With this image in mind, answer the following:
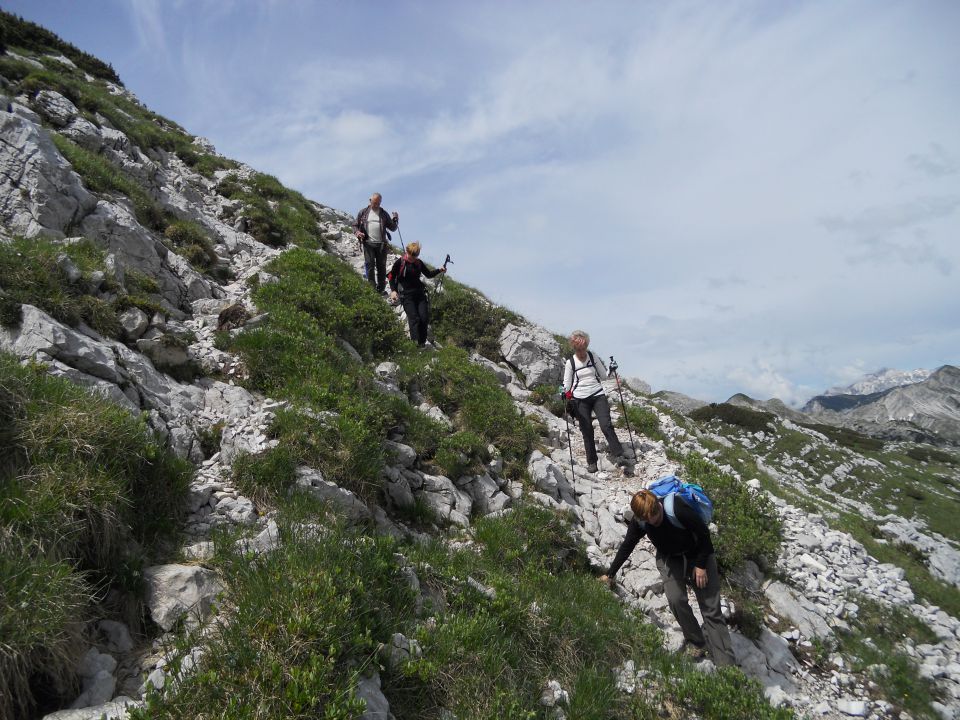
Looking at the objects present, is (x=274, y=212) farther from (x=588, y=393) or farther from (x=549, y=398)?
(x=588, y=393)

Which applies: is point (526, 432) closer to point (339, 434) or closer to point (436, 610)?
point (339, 434)

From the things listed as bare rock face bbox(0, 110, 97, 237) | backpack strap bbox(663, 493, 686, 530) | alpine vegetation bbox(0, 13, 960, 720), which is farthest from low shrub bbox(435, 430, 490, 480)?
bare rock face bbox(0, 110, 97, 237)

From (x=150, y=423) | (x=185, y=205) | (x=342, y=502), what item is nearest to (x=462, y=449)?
(x=342, y=502)

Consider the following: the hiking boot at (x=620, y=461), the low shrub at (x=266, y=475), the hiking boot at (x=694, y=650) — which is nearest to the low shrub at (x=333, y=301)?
the low shrub at (x=266, y=475)

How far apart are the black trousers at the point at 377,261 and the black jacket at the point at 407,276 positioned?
2.85 meters

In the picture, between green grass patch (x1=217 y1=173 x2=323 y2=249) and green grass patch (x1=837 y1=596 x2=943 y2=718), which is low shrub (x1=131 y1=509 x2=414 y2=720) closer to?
green grass patch (x1=837 y1=596 x2=943 y2=718)

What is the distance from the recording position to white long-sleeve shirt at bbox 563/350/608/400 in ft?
38.5

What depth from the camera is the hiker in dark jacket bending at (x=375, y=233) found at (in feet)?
54.7

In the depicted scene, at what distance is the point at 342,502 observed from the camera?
22.5ft

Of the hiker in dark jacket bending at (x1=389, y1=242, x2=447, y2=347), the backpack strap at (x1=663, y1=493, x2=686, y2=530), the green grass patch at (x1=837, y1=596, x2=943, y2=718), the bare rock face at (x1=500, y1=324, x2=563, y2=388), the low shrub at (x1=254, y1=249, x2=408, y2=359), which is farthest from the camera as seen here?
the bare rock face at (x1=500, y1=324, x2=563, y2=388)

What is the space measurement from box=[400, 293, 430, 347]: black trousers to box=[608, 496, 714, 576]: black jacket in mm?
8769

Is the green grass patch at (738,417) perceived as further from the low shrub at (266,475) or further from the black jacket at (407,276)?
the low shrub at (266,475)

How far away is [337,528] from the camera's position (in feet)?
18.6

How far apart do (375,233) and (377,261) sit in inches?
40.3
